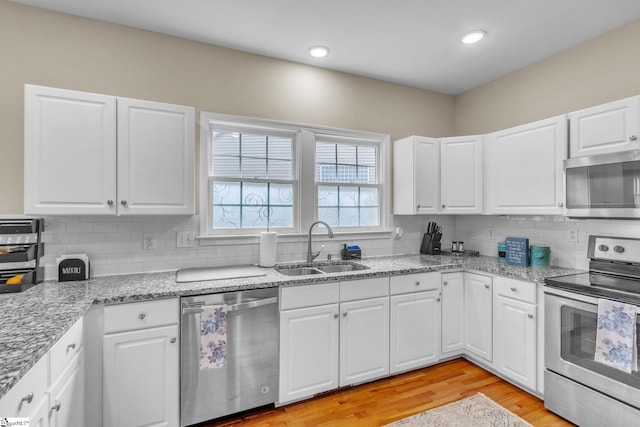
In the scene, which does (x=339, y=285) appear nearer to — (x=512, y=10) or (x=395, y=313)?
(x=395, y=313)

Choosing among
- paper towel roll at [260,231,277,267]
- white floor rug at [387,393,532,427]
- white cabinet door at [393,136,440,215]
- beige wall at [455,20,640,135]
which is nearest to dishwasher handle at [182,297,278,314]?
paper towel roll at [260,231,277,267]

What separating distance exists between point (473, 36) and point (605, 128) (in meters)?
1.17

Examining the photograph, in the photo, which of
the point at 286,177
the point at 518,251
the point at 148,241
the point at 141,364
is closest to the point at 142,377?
the point at 141,364

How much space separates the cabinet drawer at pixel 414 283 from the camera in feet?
8.59

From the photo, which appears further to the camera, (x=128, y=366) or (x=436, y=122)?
(x=436, y=122)

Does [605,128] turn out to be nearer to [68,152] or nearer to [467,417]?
[467,417]

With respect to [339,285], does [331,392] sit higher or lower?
lower

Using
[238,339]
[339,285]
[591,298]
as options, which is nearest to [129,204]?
[238,339]

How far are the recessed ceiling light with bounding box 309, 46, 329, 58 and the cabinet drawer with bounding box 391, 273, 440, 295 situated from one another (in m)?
2.03

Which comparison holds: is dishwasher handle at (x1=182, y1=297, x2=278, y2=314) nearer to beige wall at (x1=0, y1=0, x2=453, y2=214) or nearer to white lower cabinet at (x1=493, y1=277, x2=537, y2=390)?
beige wall at (x1=0, y1=0, x2=453, y2=214)

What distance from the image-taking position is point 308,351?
7.55 feet

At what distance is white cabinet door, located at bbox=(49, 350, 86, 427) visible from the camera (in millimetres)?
1347

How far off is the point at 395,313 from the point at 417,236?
1.22 meters

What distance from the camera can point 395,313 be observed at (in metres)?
2.61
